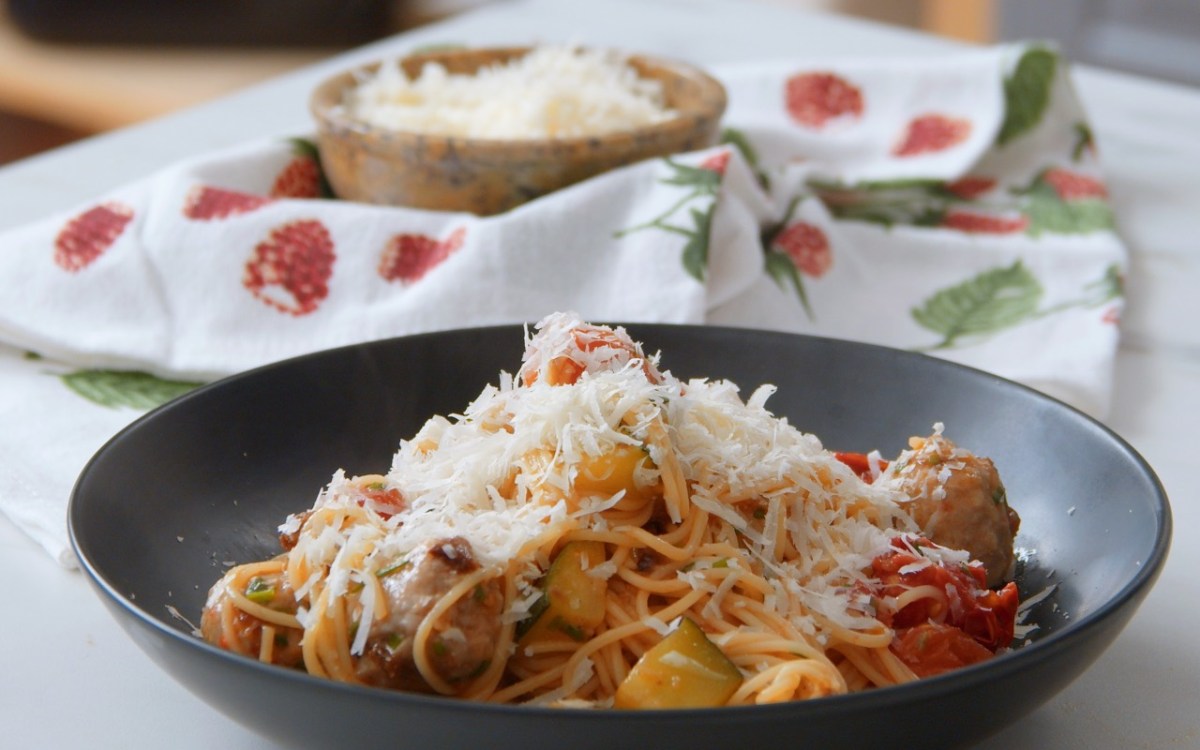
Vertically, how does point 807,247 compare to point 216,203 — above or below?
below

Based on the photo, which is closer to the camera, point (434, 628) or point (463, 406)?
point (434, 628)

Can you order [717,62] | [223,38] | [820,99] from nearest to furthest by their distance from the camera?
[820,99] < [717,62] < [223,38]

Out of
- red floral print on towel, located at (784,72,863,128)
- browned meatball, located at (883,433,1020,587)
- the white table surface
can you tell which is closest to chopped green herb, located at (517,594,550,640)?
the white table surface

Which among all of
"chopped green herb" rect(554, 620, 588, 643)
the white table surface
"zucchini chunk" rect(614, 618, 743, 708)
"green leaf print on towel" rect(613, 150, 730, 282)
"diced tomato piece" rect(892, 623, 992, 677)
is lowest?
the white table surface

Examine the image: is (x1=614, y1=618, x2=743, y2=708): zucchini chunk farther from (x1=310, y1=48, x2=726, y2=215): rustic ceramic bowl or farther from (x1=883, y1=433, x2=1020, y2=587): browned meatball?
(x1=310, y1=48, x2=726, y2=215): rustic ceramic bowl

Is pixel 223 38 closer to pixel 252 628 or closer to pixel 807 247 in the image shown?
pixel 807 247

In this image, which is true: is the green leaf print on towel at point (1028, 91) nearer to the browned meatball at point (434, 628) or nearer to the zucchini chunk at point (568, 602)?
the zucchini chunk at point (568, 602)

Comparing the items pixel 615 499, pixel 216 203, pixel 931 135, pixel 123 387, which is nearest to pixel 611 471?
pixel 615 499
